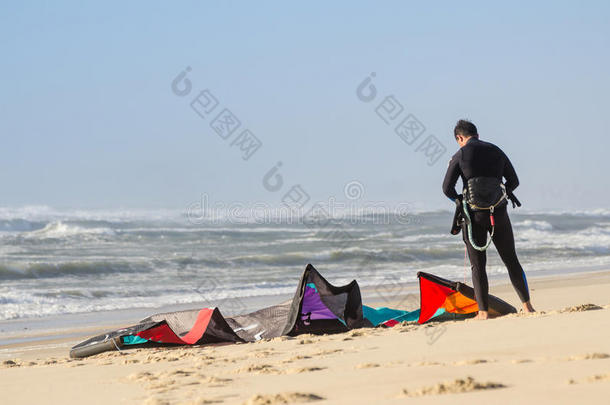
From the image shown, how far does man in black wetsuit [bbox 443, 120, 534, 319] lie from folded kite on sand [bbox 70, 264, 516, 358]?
279 mm

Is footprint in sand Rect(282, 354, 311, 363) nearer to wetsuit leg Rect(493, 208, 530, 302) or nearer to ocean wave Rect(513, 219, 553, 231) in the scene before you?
wetsuit leg Rect(493, 208, 530, 302)

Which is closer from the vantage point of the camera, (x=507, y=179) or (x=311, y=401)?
(x=311, y=401)

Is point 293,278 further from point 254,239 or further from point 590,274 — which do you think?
point 254,239

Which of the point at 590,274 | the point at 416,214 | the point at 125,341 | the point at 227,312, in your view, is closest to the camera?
the point at 125,341

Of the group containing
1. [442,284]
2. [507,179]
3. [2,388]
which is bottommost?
[2,388]

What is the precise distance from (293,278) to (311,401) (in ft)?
35.0

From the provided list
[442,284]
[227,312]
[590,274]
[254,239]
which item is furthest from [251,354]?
[254,239]

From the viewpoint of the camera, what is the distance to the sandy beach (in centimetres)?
348

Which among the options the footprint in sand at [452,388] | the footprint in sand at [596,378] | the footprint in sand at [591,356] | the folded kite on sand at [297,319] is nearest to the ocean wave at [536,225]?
the folded kite on sand at [297,319]

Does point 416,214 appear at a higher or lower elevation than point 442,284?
higher

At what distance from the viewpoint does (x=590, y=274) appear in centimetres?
1380

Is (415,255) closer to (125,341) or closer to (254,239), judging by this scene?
(254,239)

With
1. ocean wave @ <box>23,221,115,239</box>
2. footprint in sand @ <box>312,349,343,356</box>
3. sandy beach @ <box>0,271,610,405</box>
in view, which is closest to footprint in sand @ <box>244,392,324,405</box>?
sandy beach @ <box>0,271,610,405</box>

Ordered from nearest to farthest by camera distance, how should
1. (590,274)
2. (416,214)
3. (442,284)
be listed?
(442,284) < (590,274) < (416,214)
